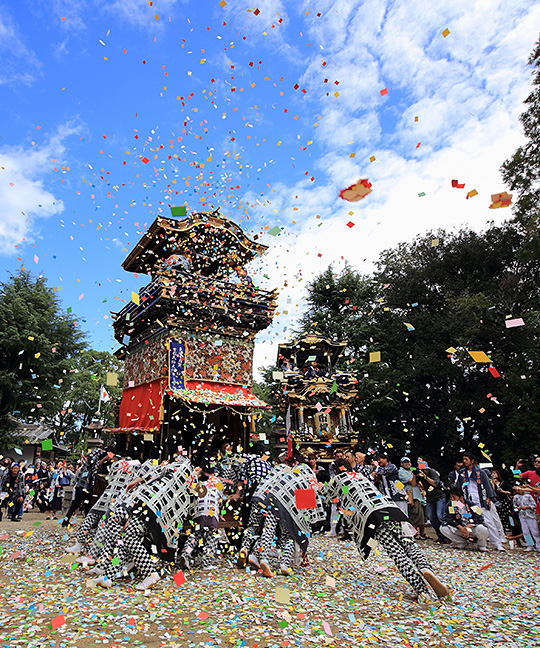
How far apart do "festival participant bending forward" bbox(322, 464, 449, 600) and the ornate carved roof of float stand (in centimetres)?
934

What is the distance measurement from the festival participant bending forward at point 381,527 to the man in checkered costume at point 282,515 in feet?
2.23

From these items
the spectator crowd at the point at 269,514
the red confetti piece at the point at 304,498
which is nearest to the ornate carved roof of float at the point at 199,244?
the spectator crowd at the point at 269,514

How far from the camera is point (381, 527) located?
512 cm

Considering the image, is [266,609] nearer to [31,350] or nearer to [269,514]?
[269,514]

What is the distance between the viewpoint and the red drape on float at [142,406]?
36.3ft

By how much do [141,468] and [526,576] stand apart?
5.96m

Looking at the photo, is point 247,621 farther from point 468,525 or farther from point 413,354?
point 413,354

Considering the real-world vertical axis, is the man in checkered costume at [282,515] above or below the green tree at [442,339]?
below

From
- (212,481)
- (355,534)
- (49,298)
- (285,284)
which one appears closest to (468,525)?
(355,534)

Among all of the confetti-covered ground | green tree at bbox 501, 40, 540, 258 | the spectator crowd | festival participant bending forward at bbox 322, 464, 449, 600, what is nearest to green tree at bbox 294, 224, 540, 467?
green tree at bbox 501, 40, 540, 258

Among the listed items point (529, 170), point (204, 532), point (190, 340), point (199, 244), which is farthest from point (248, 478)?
point (529, 170)

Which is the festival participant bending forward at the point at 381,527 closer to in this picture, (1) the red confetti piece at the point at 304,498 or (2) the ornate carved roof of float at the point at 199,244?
(1) the red confetti piece at the point at 304,498

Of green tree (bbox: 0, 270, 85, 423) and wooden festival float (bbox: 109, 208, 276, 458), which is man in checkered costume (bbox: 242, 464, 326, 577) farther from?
green tree (bbox: 0, 270, 85, 423)

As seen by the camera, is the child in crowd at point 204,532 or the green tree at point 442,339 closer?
the child in crowd at point 204,532
